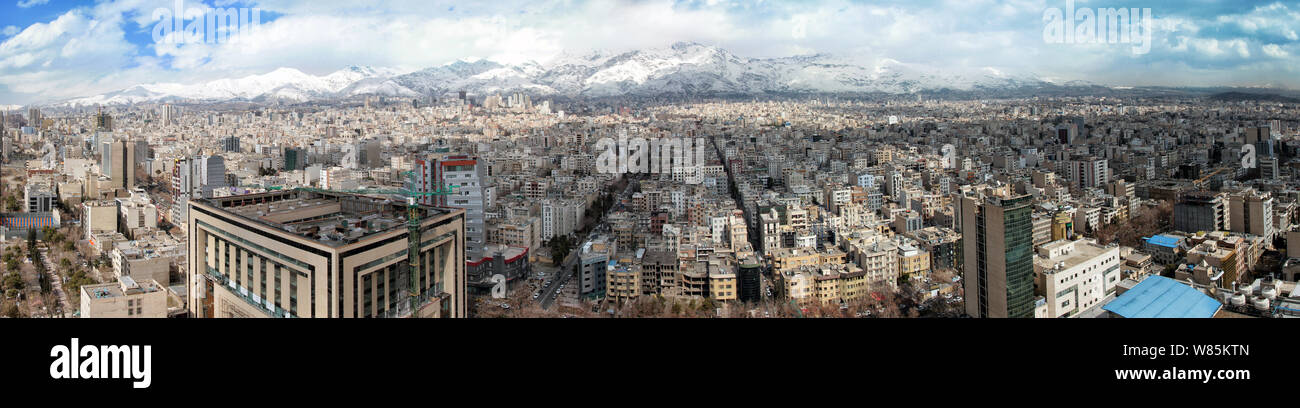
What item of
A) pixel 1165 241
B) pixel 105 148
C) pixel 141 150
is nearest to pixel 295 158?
pixel 141 150

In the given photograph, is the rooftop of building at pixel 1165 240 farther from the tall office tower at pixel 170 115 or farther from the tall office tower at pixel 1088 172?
the tall office tower at pixel 170 115

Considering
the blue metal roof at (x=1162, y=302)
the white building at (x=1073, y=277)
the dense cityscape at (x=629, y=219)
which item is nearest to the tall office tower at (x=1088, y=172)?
the dense cityscape at (x=629, y=219)

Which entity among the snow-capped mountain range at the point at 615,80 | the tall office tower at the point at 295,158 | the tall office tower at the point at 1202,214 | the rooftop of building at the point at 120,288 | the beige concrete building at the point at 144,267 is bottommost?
the rooftop of building at the point at 120,288

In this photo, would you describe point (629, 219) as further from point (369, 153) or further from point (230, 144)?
point (230, 144)

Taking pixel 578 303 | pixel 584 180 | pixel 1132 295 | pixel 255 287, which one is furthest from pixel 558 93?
pixel 1132 295

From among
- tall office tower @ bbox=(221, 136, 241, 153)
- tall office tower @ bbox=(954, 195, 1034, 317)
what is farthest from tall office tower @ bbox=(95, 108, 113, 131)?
tall office tower @ bbox=(954, 195, 1034, 317)

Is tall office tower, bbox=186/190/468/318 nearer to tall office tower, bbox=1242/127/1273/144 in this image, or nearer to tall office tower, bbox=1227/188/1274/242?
tall office tower, bbox=1227/188/1274/242
